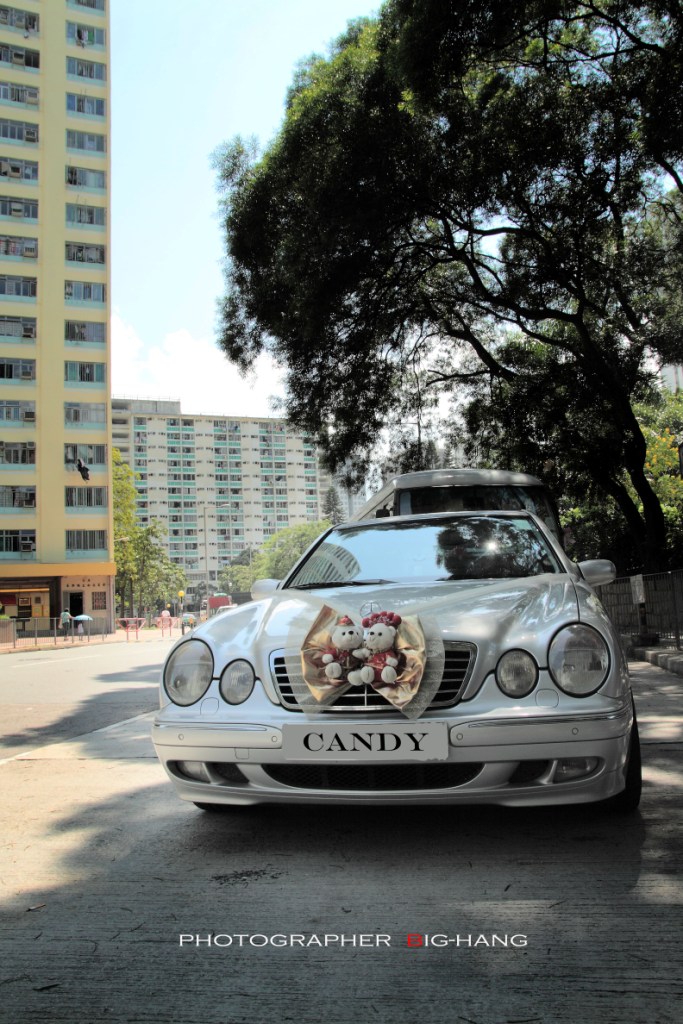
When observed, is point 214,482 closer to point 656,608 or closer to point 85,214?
point 85,214

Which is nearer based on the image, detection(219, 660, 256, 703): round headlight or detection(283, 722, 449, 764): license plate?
detection(283, 722, 449, 764): license plate

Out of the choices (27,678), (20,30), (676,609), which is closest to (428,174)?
(676,609)

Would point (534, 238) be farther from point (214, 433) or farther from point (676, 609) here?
point (214, 433)

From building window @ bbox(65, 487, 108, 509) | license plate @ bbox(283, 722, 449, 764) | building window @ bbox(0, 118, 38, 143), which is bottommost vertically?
license plate @ bbox(283, 722, 449, 764)

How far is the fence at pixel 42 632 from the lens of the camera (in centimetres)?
3222

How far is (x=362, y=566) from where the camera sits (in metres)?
4.55

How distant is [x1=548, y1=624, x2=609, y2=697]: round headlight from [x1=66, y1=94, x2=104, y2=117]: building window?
56141 mm

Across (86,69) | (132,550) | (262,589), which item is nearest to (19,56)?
(86,69)

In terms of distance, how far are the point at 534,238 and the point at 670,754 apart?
12.0m

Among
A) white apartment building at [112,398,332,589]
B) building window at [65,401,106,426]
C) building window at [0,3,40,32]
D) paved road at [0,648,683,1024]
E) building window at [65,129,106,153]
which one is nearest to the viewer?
paved road at [0,648,683,1024]

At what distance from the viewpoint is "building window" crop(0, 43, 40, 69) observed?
49875 mm

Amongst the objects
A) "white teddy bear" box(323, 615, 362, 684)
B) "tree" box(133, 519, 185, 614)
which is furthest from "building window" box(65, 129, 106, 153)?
"white teddy bear" box(323, 615, 362, 684)

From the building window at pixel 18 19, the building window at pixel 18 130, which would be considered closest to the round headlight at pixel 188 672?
the building window at pixel 18 130

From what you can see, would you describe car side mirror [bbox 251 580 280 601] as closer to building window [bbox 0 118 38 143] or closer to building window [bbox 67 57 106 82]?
building window [bbox 0 118 38 143]
